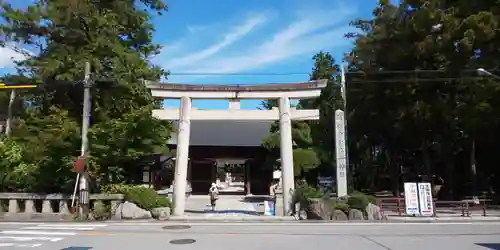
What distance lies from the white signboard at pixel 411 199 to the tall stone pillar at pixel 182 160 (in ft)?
34.8

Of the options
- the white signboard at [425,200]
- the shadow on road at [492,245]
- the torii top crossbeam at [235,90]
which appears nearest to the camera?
the shadow on road at [492,245]

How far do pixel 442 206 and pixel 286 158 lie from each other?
10.0 meters

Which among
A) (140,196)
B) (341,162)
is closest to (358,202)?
(341,162)

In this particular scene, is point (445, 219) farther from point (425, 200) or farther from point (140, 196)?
point (140, 196)

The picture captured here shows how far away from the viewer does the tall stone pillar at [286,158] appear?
70.0ft

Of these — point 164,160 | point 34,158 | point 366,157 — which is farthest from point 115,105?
point 366,157

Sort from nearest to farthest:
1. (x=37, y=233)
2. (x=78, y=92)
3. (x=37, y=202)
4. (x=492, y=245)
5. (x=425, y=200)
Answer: (x=492, y=245) < (x=37, y=233) < (x=425, y=200) < (x=37, y=202) < (x=78, y=92)

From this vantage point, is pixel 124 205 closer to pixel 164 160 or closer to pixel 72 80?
pixel 72 80

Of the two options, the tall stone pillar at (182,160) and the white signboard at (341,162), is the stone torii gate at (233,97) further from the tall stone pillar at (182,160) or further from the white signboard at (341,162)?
the white signboard at (341,162)

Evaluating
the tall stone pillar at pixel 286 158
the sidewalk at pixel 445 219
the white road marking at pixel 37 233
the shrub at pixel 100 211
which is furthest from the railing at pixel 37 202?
the sidewalk at pixel 445 219

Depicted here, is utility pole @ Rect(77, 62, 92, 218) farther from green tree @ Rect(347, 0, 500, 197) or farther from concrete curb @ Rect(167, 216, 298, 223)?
green tree @ Rect(347, 0, 500, 197)

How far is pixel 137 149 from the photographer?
22047 millimetres

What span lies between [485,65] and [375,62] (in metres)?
7.66

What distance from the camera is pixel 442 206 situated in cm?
2488
